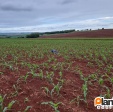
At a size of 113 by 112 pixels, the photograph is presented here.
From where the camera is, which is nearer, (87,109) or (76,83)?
(87,109)

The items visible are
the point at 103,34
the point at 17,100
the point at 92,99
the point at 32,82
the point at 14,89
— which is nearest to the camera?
the point at 17,100

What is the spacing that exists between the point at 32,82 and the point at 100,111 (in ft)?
6.57

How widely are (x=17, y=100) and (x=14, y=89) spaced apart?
614 mm

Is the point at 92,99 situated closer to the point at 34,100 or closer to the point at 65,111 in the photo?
the point at 65,111

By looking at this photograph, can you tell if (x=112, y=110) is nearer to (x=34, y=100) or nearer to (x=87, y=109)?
(x=87, y=109)

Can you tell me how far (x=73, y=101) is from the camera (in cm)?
354

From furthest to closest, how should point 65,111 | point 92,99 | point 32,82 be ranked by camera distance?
point 32,82, point 92,99, point 65,111

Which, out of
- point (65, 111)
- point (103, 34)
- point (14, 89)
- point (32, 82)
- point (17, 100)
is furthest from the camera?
point (103, 34)

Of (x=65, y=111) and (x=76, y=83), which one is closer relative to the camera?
(x=65, y=111)

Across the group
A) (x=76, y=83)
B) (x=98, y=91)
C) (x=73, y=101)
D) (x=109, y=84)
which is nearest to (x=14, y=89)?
(x=73, y=101)

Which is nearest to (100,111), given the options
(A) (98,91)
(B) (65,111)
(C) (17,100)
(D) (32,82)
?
(B) (65,111)

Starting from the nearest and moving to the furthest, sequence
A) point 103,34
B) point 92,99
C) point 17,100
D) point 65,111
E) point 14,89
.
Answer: point 65,111, point 17,100, point 92,99, point 14,89, point 103,34

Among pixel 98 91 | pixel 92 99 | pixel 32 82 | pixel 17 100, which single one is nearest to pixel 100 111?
pixel 92 99

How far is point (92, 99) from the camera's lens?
3730 mm
